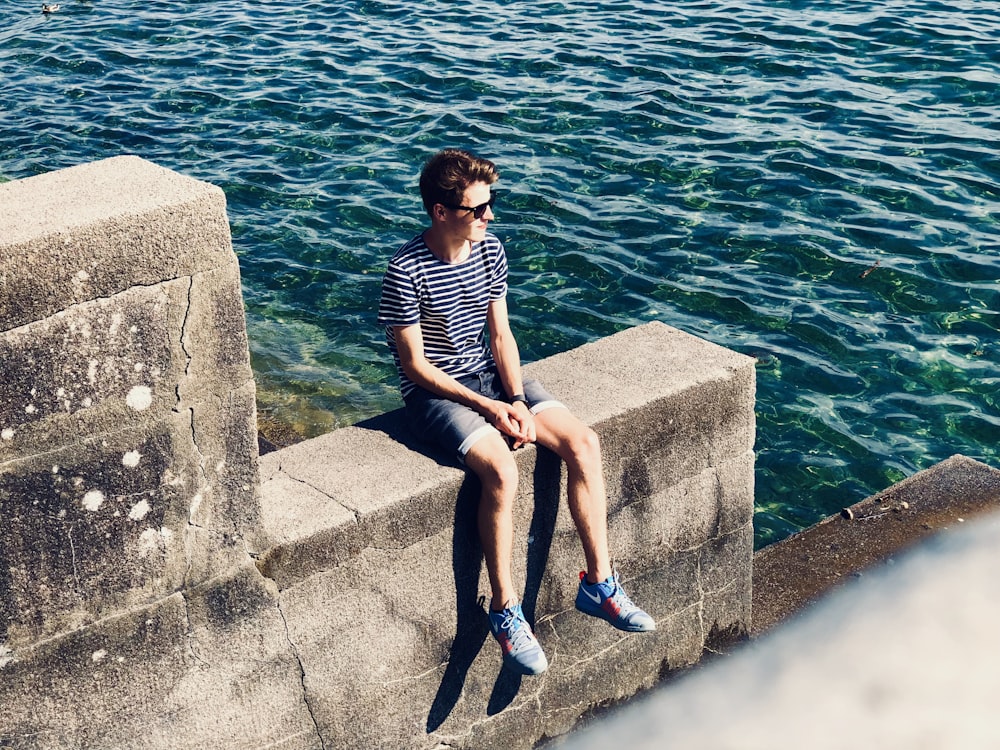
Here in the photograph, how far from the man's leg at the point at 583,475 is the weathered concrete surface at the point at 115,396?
1.14 meters

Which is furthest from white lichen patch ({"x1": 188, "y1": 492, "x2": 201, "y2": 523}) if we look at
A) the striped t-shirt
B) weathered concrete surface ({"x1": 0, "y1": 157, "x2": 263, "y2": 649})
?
the striped t-shirt

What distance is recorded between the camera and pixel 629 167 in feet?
35.1

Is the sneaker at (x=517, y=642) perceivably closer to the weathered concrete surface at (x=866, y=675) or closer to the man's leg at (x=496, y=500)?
the man's leg at (x=496, y=500)

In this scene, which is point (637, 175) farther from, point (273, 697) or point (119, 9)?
point (119, 9)

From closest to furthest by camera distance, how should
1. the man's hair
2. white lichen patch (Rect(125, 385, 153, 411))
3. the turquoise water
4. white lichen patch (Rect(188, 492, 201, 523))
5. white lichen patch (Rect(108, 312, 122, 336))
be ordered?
white lichen patch (Rect(108, 312, 122, 336))
white lichen patch (Rect(125, 385, 153, 411))
white lichen patch (Rect(188, 492, 201, 523))
the man's hair
the turquoise water

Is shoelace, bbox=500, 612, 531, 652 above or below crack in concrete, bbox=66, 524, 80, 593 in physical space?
below

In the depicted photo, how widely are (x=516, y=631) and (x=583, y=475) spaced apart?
619mm

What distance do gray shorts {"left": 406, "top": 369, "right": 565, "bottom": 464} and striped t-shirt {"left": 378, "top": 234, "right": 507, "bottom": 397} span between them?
0.23ft

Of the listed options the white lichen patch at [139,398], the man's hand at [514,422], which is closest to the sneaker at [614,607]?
the man's hand at [514,422]

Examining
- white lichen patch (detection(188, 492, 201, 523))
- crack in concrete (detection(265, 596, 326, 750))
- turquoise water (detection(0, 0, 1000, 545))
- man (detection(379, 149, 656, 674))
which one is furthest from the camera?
turquoise water (detection(0, 0, 1000, 545))

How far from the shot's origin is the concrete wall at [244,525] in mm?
3352

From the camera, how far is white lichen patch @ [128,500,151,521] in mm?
3588

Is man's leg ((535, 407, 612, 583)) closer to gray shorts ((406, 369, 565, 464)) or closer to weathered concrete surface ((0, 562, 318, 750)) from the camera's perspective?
gray shorts ((406, 369, 565, 464))

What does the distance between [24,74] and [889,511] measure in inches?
457
